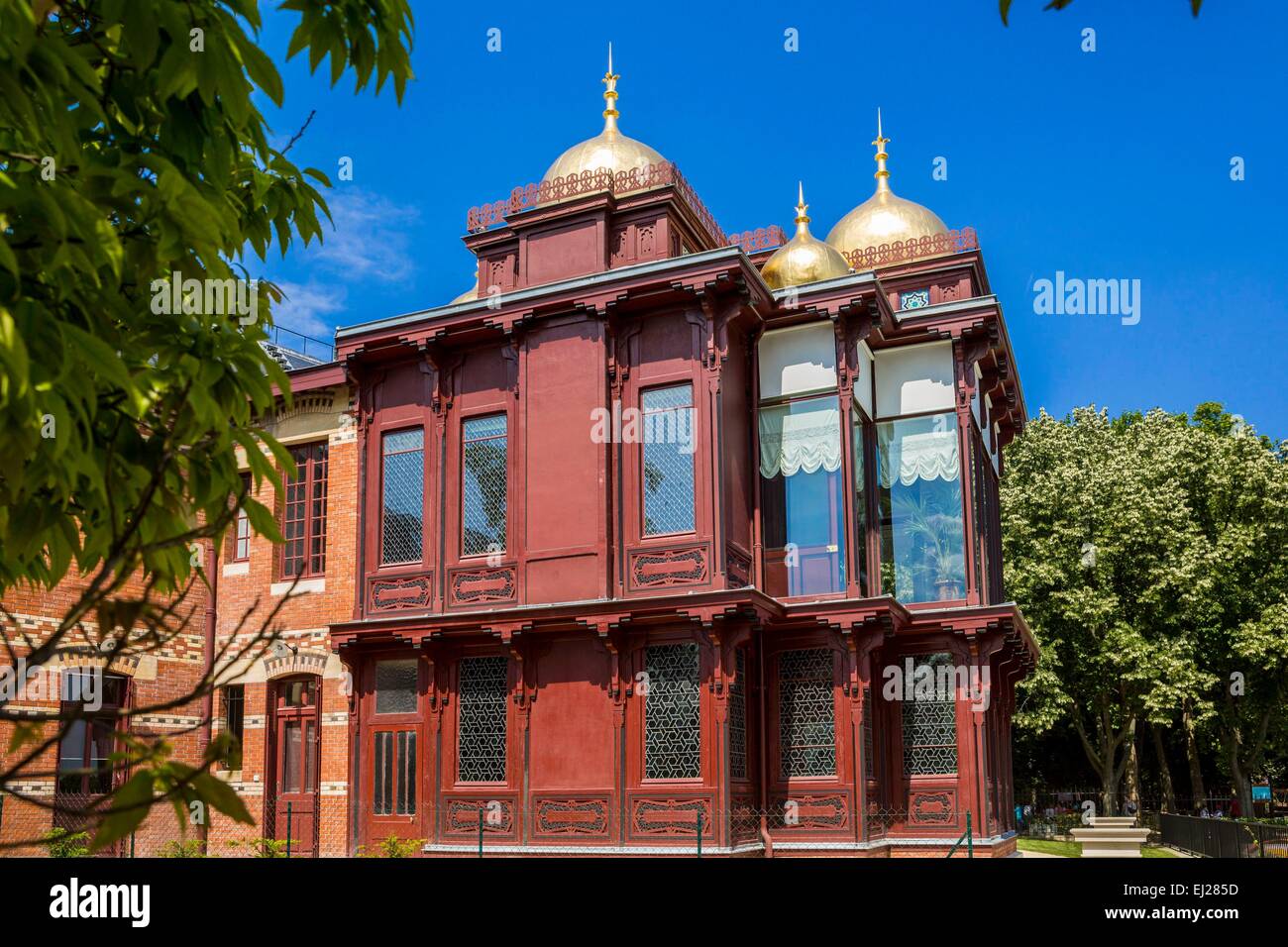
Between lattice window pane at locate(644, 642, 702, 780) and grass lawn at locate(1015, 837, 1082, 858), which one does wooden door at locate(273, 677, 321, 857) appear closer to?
lattice window pane at locate(644, 642, 702, 780)

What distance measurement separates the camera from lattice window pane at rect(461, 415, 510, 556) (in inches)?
862

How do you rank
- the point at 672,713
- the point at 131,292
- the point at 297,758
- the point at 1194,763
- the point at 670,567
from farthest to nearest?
the point at 1194,763 < the point at 297,758 < the point at 670,567 < the point at 672,713 < the point at 131,292

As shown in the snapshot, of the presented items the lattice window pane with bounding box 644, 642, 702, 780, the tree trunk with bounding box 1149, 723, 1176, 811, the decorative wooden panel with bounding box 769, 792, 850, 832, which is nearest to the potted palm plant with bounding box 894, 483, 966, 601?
the decorative wooden panel with bounding box 769, 792, 850, 832

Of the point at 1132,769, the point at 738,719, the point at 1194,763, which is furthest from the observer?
the point at 1132,769

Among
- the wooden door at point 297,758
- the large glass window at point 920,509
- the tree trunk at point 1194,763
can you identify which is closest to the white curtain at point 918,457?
the large glass window at point 920,509

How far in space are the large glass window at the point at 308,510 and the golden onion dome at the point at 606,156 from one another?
6.98m

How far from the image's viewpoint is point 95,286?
11.7ft

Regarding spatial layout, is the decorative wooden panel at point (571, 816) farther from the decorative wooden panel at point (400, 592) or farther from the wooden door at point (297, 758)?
the wooden door at point (297, 758)

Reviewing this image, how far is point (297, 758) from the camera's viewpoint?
23.6m

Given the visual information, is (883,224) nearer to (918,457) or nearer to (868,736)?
(918,457)

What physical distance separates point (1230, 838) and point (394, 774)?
15.5 m

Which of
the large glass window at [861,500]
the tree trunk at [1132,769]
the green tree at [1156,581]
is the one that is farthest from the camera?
the tree trunk at [1132,769]

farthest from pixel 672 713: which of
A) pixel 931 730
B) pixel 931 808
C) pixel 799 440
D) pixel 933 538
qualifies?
pixel 933 538

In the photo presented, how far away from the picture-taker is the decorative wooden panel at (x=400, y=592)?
2212cm
